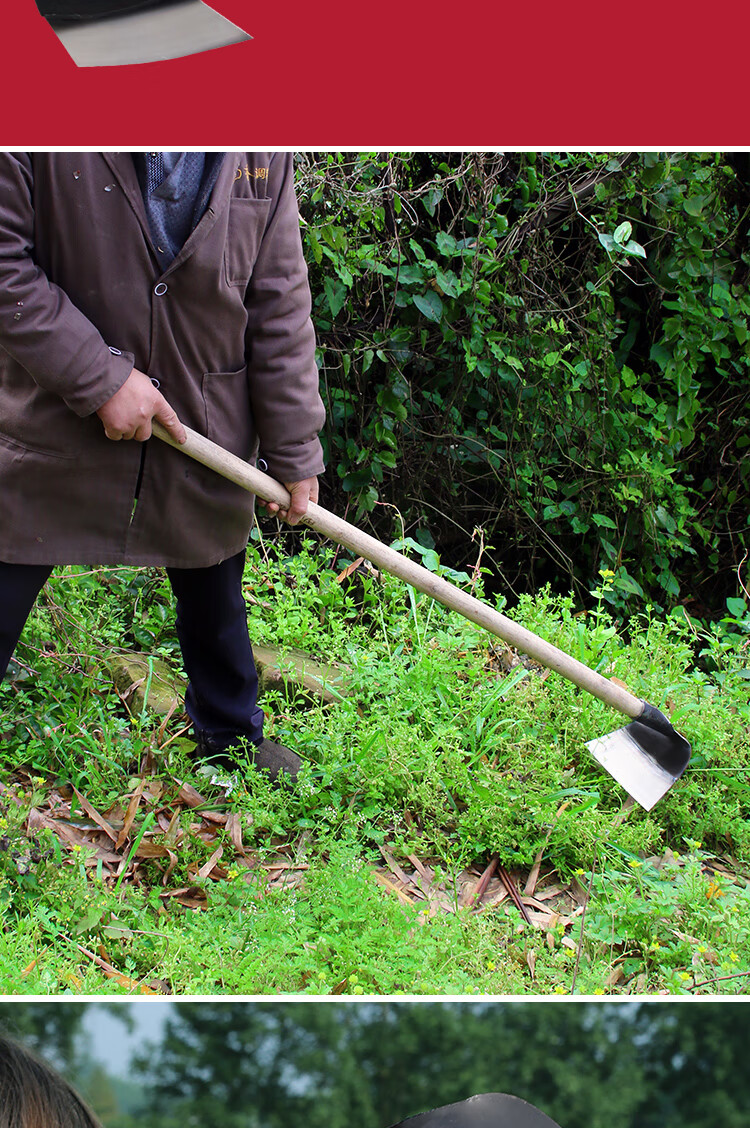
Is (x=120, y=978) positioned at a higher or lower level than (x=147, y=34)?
lower

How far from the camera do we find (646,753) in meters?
2.98

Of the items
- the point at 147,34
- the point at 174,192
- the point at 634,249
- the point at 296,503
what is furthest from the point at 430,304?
the point at 147,34

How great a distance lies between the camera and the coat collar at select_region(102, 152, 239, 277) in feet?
6.89

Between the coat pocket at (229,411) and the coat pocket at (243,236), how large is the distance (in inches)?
9.4

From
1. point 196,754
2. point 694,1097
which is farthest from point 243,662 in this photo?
point 694,1097

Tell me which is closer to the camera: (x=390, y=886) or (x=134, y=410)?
(x=134, y=410)

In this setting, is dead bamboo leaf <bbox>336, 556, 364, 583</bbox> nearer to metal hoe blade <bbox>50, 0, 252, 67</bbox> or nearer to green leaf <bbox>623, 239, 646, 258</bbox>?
green leaf <bbox>623, 239, 646, 258</bbox>

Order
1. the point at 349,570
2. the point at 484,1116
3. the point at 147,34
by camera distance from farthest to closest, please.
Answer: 1. the point at 349,570
2. the point at 147,34
3. the point at 484,1116

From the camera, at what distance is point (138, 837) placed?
2701mm

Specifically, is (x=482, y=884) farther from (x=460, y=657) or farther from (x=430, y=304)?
(x=430, y=304)

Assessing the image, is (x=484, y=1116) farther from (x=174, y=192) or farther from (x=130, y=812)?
(x=174, y=192)

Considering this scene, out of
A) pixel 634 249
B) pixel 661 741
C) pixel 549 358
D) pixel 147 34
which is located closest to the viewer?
pixel 147 34

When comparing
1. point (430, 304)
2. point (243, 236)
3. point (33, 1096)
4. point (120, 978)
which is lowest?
point (120, 978)

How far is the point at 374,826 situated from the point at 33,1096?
157cm
